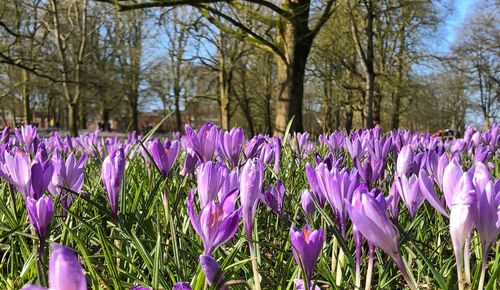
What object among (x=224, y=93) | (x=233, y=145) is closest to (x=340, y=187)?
(x=233, y=145)

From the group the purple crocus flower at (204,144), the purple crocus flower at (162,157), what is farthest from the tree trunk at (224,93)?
the purple crocus flower at (162,157)

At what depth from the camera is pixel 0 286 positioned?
3.71 ft

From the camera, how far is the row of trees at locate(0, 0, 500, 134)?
1221 centimetres

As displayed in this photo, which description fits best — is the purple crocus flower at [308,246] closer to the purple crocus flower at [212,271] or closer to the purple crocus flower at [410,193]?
the purple crocus flower at [212,271]

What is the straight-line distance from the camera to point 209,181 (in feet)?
Result: 3.55

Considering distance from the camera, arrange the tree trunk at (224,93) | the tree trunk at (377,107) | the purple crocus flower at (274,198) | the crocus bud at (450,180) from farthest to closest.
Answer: the tree trunk at (224,93) < the tree trunk at (377,107) < the purple crocus flower at (274,198) < the crocus bud at (450,180)

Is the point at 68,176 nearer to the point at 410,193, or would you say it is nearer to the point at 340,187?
the point at 340,187

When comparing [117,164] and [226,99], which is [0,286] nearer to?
[117,164]

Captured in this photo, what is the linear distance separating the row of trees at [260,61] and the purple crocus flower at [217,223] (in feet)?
32.2

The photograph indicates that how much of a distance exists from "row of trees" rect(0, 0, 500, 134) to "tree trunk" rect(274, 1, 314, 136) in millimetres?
25

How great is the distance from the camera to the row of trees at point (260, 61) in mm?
12211

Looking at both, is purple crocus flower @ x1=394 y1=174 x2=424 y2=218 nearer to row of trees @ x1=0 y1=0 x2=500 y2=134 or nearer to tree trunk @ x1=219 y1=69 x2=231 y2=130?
row of trees @ x1=0 y1=0 x2=500 y2=134

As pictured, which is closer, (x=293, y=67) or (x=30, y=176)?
(x=30, y=176)

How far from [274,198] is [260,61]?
29540 millimetres
